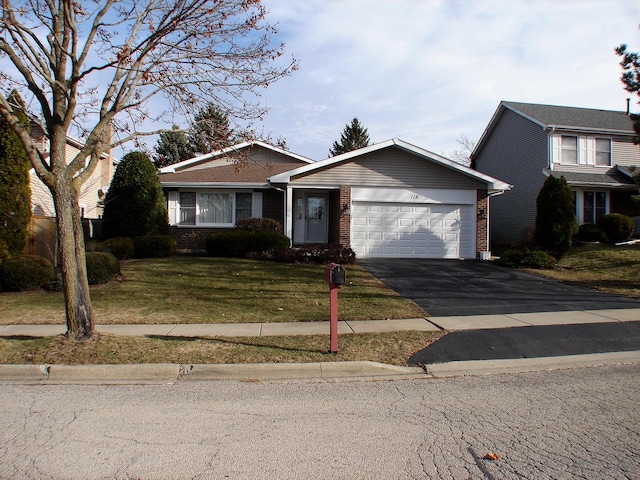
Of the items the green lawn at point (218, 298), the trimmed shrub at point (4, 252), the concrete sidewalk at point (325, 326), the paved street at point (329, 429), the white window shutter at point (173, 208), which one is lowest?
the paved street at point (329, 429)

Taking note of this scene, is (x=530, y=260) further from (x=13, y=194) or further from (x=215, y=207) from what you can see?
(x=13, y=194)

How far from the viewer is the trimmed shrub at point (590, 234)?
826 inches

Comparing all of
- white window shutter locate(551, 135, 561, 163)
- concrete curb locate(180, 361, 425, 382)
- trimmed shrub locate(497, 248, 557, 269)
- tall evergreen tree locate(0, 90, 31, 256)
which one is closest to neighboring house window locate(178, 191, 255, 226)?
tall evergreen tree locate(0, 90, 31, 256)

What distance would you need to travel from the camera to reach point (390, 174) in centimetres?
1753

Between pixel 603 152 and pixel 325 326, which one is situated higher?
pixel 603 152

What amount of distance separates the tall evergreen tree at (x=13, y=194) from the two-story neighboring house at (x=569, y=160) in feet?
63.5

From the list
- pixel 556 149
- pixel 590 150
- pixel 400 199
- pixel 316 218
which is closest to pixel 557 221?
pixel 400 199

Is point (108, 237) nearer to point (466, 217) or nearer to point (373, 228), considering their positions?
point (373, 228)

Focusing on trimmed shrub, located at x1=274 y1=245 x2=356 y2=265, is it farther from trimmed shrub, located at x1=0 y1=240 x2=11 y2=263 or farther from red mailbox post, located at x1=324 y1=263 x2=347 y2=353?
red mailbox post, located at x1=324 y1=263 x2=347 y2=353

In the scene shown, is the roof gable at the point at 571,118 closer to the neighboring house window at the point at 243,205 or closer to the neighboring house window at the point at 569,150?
the neighboring house window at the point at 569,150

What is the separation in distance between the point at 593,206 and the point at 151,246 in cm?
2077

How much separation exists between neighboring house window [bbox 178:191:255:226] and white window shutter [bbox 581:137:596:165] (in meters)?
16.9

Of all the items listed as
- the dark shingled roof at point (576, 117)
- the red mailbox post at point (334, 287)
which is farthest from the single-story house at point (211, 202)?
the dark shingled roof at point (576, 117)

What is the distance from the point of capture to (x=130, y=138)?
288 inches
